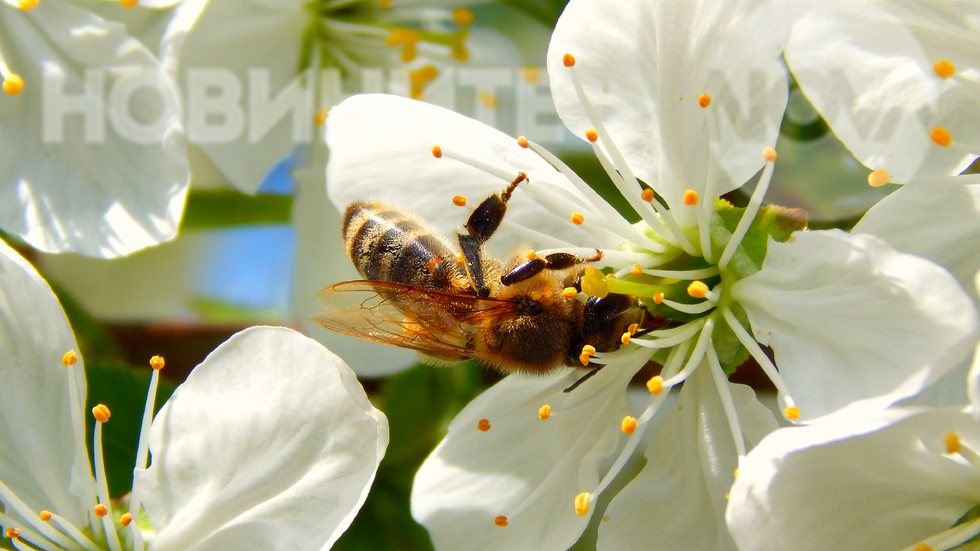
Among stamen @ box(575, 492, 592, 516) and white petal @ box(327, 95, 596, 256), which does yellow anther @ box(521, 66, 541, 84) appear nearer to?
white petal @ box(327, 95, 596, 256)

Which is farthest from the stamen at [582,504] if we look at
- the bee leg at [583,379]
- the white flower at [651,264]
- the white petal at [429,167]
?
the white petal at [429,167]

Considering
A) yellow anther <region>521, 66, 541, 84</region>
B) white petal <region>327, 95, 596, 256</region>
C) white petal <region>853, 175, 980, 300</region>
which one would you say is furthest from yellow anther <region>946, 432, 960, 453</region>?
yellow anther <region>521, 66, 541, 84</region>

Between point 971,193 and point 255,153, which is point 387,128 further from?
point 971,193

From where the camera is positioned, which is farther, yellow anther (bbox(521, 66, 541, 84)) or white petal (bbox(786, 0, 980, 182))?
yellow anther (bbox(521, 66, 541, 84))

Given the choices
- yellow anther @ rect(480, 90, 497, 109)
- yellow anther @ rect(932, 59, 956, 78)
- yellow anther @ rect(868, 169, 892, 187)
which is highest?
yellow anther @ rect(932, 59, 956, 78)

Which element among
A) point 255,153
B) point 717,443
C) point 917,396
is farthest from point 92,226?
point 917,396
